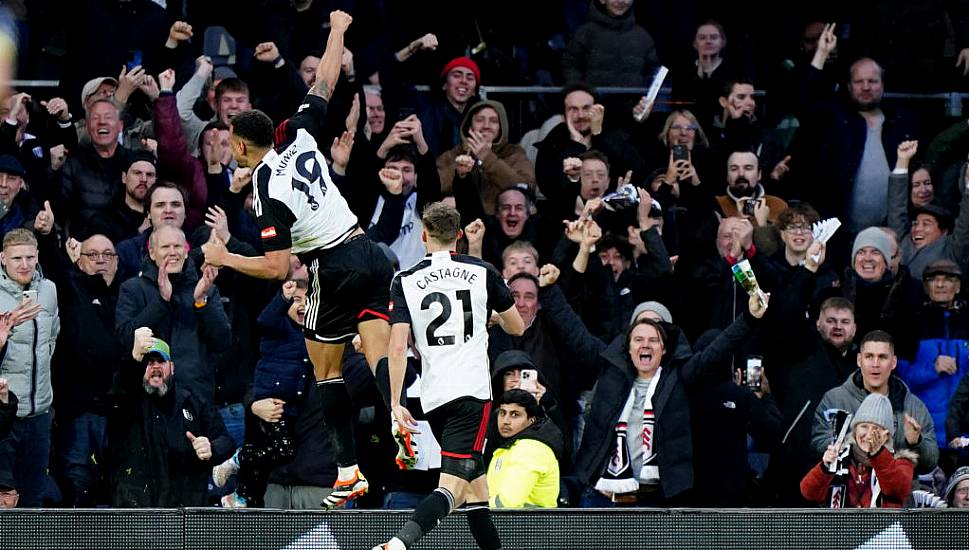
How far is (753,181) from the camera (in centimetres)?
1441

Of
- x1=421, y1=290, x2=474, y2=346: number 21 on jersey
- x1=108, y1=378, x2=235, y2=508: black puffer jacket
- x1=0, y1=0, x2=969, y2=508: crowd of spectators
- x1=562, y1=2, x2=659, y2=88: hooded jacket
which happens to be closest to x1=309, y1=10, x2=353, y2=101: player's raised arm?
x1=421, y1=290, x2=474, y2=346: number 21 on jersey

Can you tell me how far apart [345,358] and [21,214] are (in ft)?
9.82

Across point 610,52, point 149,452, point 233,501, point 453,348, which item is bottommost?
point 233,501

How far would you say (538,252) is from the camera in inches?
552

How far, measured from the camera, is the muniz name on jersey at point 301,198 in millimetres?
9758

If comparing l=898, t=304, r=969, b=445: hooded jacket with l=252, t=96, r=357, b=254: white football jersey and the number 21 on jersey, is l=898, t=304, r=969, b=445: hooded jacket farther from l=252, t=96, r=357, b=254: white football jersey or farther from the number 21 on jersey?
l=252, t=96, r=357, b=254: white football jersey

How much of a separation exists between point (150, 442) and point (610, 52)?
18.6 feet

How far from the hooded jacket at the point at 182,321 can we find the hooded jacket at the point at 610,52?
440cm

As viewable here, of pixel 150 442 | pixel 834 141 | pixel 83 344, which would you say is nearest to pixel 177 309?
pixel 83 344

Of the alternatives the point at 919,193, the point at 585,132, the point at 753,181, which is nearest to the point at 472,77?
the point at 585,132

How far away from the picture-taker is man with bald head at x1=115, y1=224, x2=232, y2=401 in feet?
41.1

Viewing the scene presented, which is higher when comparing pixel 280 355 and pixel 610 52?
pixel 610 52

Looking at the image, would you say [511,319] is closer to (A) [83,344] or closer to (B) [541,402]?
(B) [541,402]

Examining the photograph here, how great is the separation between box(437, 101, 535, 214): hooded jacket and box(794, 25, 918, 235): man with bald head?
2565mm
